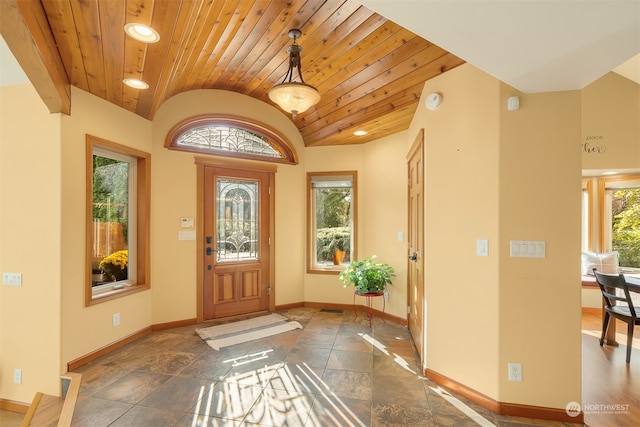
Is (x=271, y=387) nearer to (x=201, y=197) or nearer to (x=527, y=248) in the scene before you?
(x=527, y=248)

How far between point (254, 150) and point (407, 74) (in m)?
2.39

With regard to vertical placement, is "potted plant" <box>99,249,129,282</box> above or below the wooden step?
above

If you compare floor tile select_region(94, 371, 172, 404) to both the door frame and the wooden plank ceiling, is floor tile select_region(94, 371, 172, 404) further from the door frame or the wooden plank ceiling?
the wooden plank ceiling

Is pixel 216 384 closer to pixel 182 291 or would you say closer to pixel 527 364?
pixel 182 291

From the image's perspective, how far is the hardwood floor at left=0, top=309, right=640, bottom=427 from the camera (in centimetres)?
202

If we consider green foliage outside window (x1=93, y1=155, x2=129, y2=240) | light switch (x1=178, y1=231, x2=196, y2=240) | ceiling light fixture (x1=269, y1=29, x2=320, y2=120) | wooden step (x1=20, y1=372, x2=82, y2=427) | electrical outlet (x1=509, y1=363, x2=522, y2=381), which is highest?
ceiling light fixture (x1=269, y1=29, x2=320, y2=120)

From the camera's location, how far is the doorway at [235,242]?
12.7 ft

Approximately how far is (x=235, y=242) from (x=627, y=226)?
236 inches

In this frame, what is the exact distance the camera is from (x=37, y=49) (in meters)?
1.81

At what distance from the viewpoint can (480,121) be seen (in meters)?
2.20

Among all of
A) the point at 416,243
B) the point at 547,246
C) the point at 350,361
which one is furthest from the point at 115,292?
the point at 547,246

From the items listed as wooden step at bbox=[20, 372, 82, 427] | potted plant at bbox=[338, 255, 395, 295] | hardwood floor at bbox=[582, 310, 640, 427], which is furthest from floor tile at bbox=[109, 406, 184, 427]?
hardwood floor at bbox=[582, 310, 640, 427]

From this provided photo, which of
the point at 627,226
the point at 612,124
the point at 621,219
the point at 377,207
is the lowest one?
the point at 627,226

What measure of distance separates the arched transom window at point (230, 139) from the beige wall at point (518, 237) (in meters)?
2.74
